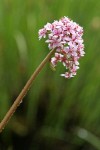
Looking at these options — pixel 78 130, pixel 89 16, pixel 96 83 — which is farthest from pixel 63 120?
pixel 89 16

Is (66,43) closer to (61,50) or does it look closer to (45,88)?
(61,50)

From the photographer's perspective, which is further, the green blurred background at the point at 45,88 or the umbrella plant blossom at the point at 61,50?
the green blurred background at the point at 45,88

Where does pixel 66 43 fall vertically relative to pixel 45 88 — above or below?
above

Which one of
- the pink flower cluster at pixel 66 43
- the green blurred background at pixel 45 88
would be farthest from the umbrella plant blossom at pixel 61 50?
the green blurred background at pixel 45 88

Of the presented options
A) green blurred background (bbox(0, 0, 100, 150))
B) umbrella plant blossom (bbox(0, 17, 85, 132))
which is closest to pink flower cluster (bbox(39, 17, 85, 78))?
umbrella plant blossom (bbox(0, 17, 85, 132))

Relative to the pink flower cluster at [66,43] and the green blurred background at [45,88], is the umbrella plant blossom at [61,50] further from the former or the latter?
the green blurred background at [45,88]

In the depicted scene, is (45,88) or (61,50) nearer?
(61,50)

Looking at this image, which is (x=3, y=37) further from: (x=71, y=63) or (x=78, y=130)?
(x=71, y=63)

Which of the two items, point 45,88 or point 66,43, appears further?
point 45,88

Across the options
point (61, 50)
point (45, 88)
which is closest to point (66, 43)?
point (61, 50)
